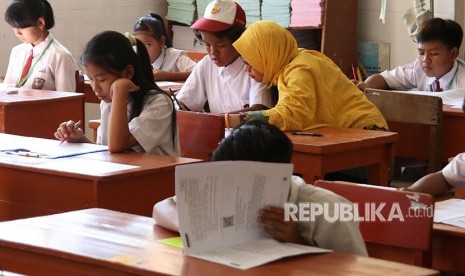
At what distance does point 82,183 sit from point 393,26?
376cm

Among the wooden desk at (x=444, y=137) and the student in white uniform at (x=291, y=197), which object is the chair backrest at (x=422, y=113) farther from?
the student in white uniform at (x=291, y=197)

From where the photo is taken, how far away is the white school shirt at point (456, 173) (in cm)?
281

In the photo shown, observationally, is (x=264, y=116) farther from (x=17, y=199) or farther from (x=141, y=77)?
(x=17, y=199)

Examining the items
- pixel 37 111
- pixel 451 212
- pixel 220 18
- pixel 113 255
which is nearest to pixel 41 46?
pixel 37 111

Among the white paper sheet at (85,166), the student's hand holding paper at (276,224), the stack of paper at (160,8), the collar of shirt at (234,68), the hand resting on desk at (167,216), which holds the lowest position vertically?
the white paper sheet at (85,166)

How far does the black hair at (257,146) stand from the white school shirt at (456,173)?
2.77ft

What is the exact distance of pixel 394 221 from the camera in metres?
2.44

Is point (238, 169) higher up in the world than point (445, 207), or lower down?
higher up

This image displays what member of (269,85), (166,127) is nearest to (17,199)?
(166,127)

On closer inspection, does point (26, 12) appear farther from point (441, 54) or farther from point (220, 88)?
point (441, 54)

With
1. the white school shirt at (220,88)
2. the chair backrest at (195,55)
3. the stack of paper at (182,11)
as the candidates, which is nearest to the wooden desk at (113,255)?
the white school shirt at (220,88)

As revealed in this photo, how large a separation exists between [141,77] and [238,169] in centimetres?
168

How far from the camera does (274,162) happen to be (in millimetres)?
2131

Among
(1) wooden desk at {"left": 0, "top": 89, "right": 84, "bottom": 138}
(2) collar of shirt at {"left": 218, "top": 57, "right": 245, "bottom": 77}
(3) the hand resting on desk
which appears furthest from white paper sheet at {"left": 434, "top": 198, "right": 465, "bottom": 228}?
(1) wooden desk at {"left": 0, "top": 89, "right": 84, "bottom": 138}
